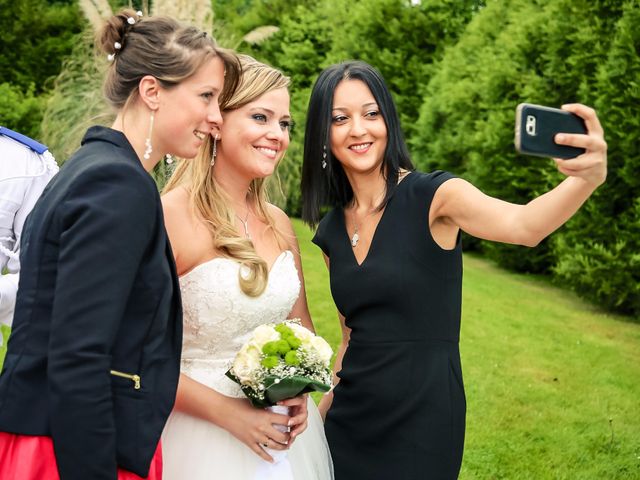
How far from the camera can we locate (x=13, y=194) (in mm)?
3324

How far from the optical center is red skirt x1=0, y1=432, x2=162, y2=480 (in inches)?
75.6

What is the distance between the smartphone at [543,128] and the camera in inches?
77.4

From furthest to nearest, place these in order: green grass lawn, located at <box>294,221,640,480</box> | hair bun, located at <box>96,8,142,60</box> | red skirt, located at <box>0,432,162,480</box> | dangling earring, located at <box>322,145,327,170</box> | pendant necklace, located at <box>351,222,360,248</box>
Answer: green grass lawn, located at <box>294,221,640,480</box>
dangling earring, located at <box>322,145,327,170</box>
pendant necklace, located at <box>351,222,360,248</box>
hair bun, located at <box>96,8,142,60</box>
red skirt, located at <box>0,432,162,480</box>

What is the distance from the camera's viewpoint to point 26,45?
28.1m

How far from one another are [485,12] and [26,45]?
18431 millimetres

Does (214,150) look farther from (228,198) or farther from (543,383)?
(543,383)

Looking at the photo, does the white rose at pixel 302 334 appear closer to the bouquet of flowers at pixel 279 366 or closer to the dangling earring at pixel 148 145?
the bouquet of flowers at pixel 279 366

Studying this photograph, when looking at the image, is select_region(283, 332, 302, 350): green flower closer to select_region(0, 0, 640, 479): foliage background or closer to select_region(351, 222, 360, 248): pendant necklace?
select_region(351, 222, 360, 248): pendant necklace

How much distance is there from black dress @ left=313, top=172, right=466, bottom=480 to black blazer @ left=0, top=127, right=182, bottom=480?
114cm

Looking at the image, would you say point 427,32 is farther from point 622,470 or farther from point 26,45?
point 622,470

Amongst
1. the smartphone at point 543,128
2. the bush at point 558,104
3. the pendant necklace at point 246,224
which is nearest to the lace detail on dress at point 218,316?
the pendant necklace at point 246,224

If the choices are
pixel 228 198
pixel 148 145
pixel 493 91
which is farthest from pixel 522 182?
pixel 148 145

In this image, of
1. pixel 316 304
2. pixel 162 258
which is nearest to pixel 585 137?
pixel 162 258

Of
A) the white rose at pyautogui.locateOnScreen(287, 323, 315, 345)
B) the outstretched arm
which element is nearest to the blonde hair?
the white rose at pyautogui.locateOnScreen(287, 323, 315, 345)
